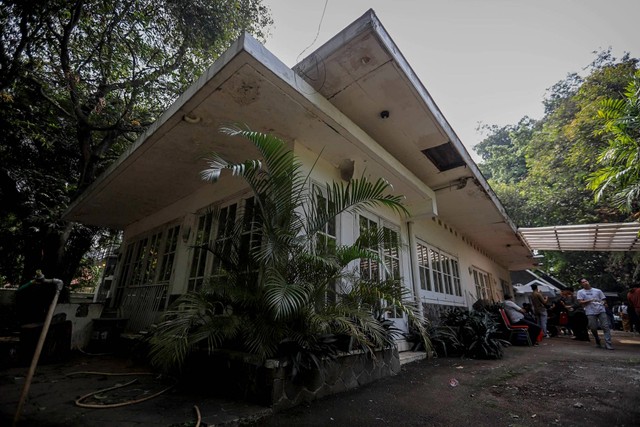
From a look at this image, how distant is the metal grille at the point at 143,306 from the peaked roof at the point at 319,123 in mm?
1843

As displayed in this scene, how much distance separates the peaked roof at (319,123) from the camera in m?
2.97

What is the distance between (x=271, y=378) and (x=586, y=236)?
33.1 feet

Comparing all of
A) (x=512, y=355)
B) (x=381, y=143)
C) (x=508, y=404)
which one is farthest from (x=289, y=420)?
(x=512, y=355)

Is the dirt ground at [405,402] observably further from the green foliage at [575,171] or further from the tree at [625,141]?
the green foliage at [575,171]

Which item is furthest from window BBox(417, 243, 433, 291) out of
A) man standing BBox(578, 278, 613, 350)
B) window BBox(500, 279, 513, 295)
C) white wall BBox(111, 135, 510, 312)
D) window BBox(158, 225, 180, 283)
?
window BBox(500, 279, 513, 295)

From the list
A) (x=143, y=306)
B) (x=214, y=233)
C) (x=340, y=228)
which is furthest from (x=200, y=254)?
(x=340, y=228)

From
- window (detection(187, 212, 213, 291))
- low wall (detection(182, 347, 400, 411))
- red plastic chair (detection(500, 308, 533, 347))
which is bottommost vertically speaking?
low wall (detection(182, 347, 400, 411))

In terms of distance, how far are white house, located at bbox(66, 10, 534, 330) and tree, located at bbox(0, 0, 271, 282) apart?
148cm

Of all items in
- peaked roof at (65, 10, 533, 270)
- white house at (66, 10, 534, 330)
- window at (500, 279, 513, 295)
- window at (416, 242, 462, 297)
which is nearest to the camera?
peaked roof at (65, 10, 533, 270)

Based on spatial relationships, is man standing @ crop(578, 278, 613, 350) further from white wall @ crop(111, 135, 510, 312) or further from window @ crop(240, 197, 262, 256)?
window @ crop(240, 197, 262, 256)

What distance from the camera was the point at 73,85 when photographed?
6.73m

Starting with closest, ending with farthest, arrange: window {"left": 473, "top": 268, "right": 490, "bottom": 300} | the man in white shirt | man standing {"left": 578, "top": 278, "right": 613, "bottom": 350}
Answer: man standing {"left": 578, "top": 278, "right": 613, "bottom": 350} → the man in white shirt → window {"left": 473, "top": 268, "right": 490, "bottom": 300}

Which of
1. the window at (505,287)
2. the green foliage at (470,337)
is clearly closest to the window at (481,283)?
the window at (505,287)

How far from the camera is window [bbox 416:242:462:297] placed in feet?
21.6
